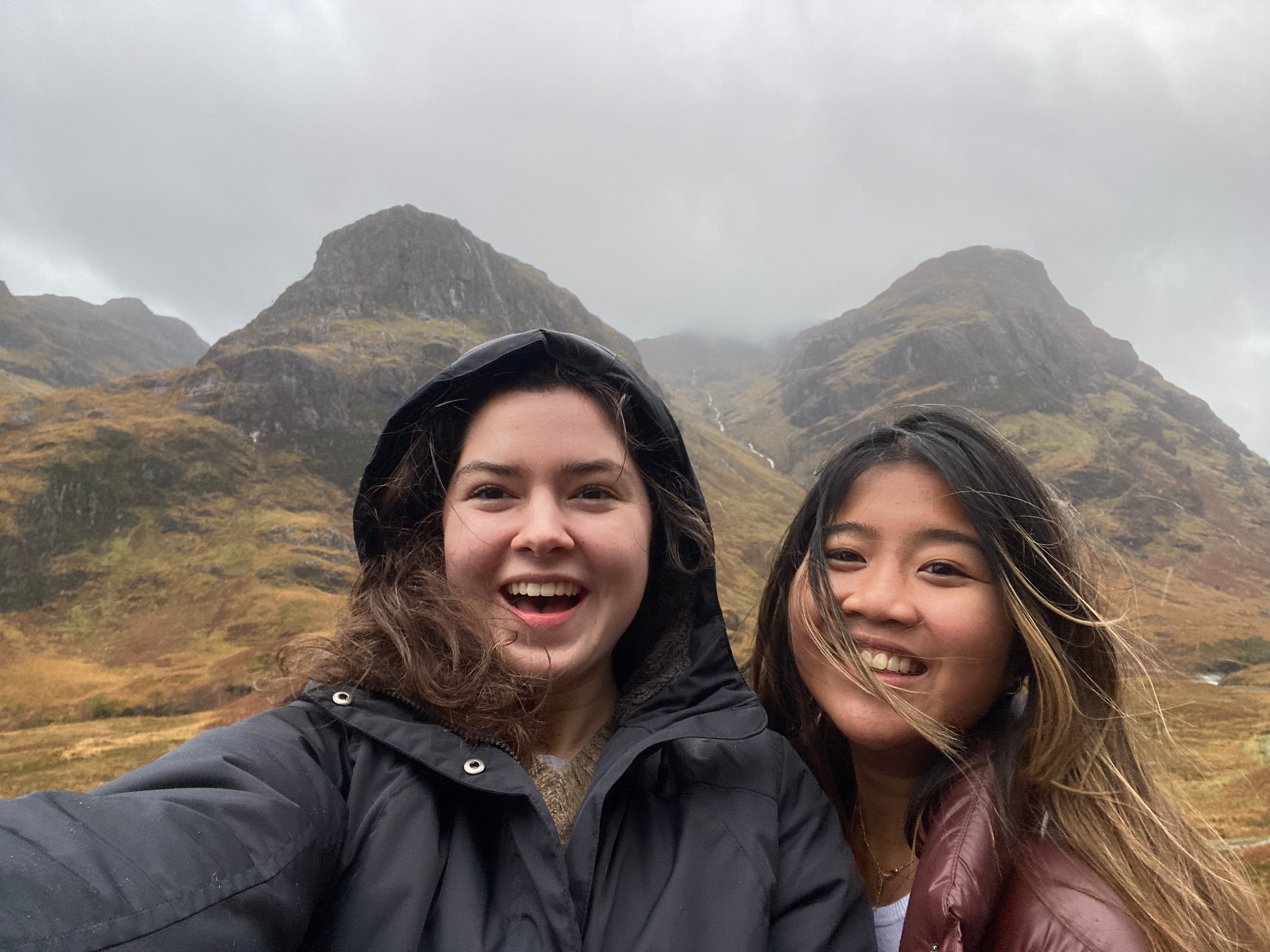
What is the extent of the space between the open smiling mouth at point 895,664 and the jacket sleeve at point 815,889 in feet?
2.19

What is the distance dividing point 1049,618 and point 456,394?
304 centimetres

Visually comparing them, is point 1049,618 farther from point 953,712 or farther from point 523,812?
point 523,812


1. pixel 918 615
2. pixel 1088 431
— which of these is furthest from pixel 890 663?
pixel 1088 431

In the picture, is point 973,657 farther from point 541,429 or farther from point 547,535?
point 541,429

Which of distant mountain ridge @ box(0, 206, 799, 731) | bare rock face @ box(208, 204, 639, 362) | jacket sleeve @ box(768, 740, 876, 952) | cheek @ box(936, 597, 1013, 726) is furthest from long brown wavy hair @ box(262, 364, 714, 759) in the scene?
bare rock face @ box(208, 204, 639, 362)

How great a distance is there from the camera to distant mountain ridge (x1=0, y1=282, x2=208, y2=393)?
136 m

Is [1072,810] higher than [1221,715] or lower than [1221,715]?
higher

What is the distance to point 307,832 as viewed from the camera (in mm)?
1831

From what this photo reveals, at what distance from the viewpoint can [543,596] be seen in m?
2.73

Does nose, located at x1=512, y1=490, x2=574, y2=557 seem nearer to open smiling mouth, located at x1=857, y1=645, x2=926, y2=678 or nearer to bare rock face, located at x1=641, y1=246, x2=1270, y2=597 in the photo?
open smiling mouth, located at x1=857, y1=645, x2=926, y2=678

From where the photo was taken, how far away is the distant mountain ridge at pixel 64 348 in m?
136

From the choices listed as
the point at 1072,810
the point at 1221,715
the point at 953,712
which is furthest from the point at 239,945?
the point at 1221,715

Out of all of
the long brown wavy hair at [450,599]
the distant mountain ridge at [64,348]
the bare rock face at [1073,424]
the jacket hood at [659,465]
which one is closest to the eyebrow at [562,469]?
the long brown wavy hair at [450,599]

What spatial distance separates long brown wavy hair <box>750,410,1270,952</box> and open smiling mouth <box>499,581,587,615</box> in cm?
124
